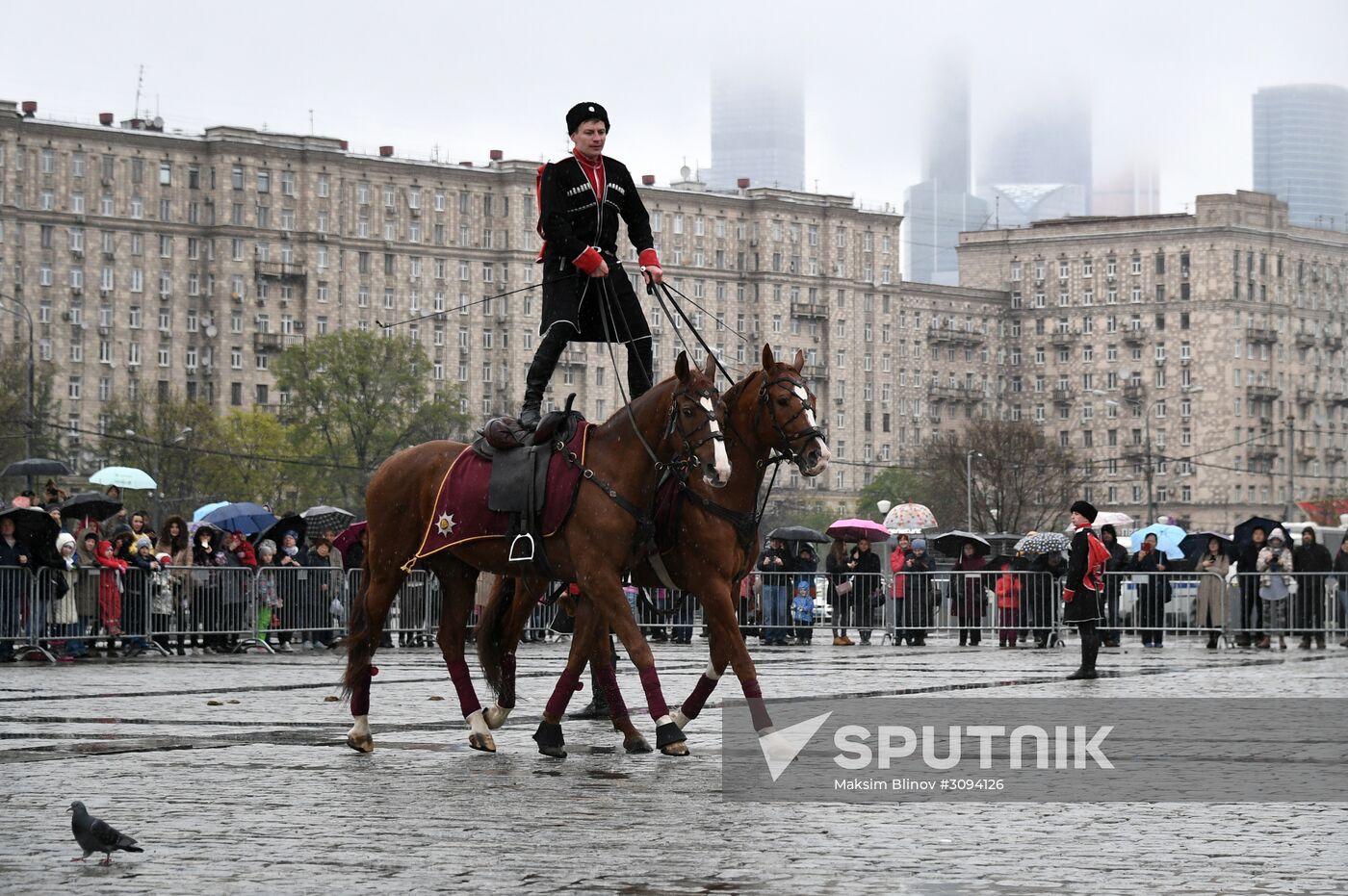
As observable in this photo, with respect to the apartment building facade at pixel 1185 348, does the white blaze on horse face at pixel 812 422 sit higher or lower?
lower

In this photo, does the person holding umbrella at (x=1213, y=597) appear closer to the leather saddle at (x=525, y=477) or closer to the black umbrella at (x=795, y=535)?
the black umbrella at (x=795, y=535)

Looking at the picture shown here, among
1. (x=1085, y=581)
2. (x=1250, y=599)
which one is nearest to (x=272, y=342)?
(x=1250, y=599)

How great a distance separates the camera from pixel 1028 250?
179500mm

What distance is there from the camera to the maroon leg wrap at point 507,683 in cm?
1343

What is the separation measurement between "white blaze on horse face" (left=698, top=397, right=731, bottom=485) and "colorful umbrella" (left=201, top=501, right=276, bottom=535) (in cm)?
2754

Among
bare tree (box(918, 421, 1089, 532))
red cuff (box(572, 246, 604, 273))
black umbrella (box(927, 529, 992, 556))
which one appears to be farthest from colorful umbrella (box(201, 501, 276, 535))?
bare tree (box(918, 421, 1089, 532))

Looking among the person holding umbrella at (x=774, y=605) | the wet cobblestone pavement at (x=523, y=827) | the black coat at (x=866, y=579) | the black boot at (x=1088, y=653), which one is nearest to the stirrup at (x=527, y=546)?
the wet cobblestone pavement at (x=523, y=827)

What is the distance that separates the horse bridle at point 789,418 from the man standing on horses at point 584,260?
1.13 meters

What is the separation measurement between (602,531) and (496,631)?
1.47m

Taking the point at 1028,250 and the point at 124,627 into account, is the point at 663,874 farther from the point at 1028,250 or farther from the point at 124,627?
the point at 1028,250

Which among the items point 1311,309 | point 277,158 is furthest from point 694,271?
point 1311,309

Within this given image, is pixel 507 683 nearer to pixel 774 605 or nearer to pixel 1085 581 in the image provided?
pixel 1085 581

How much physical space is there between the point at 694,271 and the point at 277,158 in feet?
106

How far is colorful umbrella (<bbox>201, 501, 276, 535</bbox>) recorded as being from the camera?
129ft
